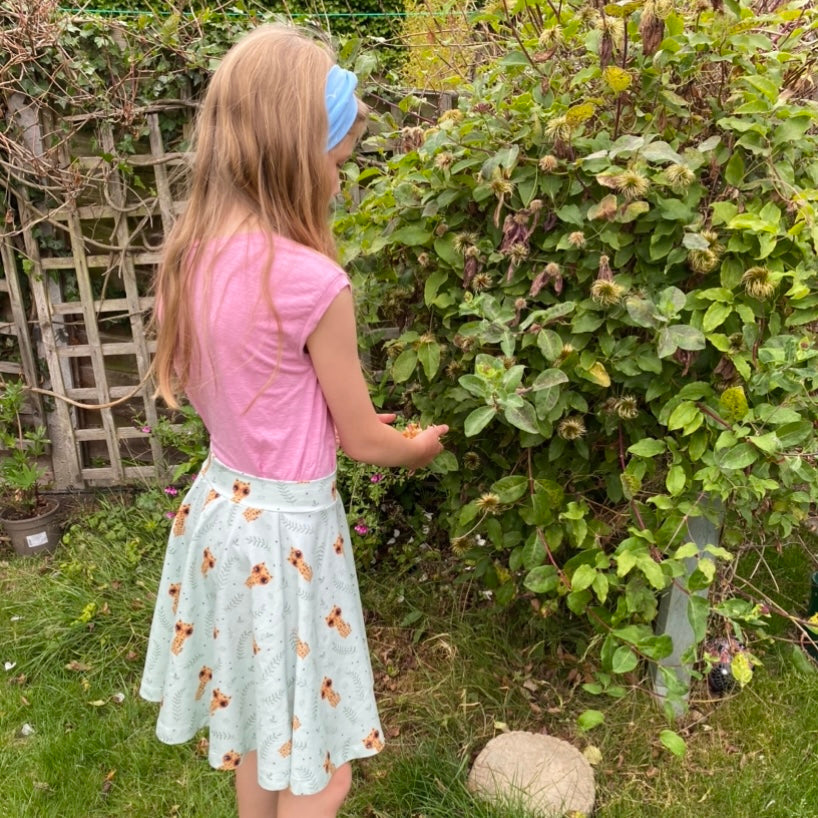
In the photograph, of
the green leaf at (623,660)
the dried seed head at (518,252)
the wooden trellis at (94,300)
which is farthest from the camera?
the wooden trellis at (94,300)

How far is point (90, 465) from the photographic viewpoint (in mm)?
3498

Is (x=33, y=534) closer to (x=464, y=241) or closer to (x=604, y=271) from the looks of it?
(x=464, y=241)

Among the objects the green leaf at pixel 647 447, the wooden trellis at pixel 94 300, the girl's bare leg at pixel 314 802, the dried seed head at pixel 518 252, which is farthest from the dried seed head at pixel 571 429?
the wooden trellis at pixel 94 300

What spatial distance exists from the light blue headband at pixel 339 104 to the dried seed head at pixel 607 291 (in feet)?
1.81

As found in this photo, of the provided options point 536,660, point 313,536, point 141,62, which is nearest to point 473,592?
point 536,660

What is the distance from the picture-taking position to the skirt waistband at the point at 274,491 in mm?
1418

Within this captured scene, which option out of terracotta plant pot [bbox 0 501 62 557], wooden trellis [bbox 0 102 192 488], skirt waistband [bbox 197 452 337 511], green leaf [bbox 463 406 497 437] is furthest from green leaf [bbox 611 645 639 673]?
terracotta plant pot [bbox 0 501 62 557]

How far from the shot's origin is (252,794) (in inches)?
65.1

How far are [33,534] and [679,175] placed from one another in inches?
113

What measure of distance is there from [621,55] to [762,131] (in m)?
0.32

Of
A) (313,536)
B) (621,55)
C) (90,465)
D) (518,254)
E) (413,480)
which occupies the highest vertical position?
(621,55)

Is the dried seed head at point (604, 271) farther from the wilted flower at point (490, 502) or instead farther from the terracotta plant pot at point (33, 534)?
the terracotta plant pot at point (33, 534)

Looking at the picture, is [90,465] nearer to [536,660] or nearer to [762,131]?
[536,660]

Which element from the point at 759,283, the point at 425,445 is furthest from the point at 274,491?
the point at 759,283
